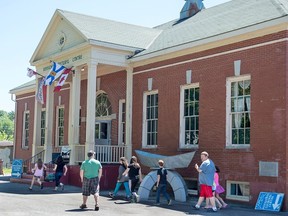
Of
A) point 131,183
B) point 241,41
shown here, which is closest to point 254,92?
point 241,41

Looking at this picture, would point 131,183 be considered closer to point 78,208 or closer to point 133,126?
point 78,208

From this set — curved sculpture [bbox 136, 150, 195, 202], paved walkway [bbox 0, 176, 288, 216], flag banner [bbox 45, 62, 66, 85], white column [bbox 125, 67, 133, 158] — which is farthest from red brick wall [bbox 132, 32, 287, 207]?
flag banner [bbox 45, 62, 66, 85]

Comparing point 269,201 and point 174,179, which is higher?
point 174,179

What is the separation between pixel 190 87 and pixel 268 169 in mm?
4959

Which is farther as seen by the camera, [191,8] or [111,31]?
[191,8]

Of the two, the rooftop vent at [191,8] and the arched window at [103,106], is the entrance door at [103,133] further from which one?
the rooftop vent at [191,8]

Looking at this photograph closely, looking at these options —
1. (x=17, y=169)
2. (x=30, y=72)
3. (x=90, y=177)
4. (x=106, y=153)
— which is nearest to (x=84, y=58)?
(x=30, y=72)

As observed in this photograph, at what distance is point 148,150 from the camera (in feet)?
64.8

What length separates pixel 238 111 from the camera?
52.8 ft

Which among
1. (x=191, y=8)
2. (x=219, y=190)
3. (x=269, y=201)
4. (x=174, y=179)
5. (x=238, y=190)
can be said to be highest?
(x=191, y=8)

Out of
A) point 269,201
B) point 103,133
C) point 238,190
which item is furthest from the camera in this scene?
point 103,133

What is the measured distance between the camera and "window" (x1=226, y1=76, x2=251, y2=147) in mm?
15781

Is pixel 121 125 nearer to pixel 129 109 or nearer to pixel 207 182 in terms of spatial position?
pixel 129 109

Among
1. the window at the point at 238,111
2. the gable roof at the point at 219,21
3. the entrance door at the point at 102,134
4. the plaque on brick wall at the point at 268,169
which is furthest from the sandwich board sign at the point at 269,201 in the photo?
the entrance door at the point at 102,134
